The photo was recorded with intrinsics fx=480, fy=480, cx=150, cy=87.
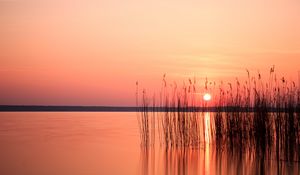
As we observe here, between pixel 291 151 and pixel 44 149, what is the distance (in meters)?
4.20

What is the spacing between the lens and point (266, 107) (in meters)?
6.96

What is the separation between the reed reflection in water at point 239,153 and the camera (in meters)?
6.43

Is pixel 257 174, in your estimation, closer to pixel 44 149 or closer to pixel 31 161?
pixel 31 161

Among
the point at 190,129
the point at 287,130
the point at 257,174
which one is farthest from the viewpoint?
the point at 190,129

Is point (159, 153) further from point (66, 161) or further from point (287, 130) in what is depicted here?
point (287, 130)

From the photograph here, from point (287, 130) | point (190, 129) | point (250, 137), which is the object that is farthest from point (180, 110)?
point (287, 130)

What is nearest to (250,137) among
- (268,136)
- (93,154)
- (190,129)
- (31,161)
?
(268,136)

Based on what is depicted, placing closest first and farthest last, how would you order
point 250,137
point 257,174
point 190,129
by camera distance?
1. point 257,174
2. point 250,137
3. point 190,129

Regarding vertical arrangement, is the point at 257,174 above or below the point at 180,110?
below

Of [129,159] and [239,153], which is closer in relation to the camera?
[129,159]

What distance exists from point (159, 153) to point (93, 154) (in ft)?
3.61

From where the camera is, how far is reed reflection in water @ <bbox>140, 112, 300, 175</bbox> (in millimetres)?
6430

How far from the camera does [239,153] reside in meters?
7.47

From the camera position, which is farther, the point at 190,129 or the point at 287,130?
the point at 190,129
